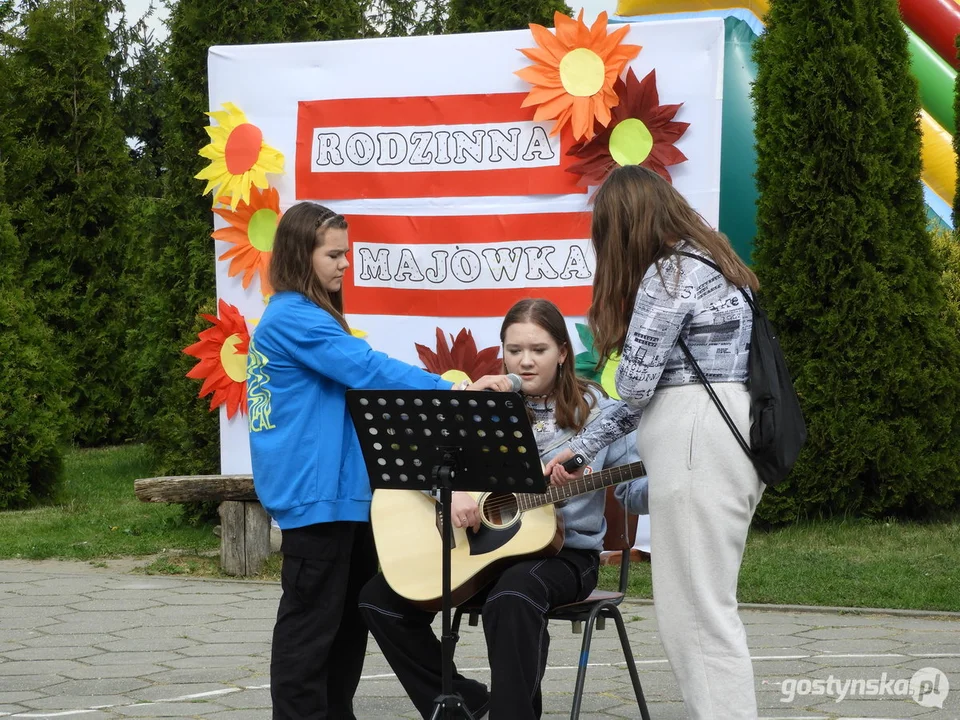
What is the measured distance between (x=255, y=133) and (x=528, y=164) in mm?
1734

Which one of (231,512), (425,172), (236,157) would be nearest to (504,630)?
(231,512)

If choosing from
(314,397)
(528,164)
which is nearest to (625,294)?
(314,397)

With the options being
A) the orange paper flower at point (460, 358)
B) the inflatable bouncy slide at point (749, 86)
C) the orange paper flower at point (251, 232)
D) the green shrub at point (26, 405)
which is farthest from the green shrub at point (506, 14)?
the green shrub at point (26, 405)

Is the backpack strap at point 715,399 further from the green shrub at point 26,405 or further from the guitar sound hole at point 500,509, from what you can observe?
the green shrub at point 26,405

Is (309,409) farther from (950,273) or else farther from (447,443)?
(950,273)

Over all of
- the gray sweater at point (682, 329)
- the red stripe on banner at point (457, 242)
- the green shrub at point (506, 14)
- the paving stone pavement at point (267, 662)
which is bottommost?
the paving stone pavement at point (267, 662)

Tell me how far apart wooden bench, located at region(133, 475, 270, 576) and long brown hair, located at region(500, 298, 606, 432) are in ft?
11.1

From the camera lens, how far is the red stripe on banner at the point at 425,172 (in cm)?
697

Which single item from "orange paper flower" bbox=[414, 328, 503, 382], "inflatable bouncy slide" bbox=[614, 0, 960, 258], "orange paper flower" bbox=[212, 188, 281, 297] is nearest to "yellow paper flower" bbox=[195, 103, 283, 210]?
"orange paper flower" bbox=[212, 188, 281, 297]

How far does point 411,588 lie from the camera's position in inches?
155

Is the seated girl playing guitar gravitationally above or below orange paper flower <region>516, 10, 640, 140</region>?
below

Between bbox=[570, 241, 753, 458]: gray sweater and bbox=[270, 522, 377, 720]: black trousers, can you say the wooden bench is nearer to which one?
bbox=[270, 522, 377, 720]: black trousers

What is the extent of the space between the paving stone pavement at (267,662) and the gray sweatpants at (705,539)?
1090mm

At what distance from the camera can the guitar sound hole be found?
13.1 ft
